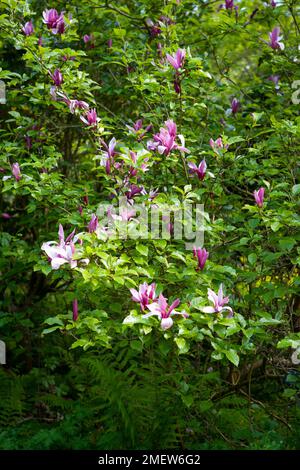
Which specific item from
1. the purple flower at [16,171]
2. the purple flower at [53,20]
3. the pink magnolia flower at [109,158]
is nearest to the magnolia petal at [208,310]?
the pink magnolia flower at [109,158]

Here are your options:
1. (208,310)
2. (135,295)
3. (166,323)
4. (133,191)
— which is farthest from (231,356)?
(133,191)

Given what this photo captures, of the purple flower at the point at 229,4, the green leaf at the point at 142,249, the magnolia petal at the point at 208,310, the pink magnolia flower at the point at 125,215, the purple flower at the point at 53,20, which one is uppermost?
the purple flower at the point at 229,4

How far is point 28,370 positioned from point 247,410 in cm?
190

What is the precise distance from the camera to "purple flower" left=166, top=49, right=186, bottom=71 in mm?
3137

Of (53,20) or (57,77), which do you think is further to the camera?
(53,20)

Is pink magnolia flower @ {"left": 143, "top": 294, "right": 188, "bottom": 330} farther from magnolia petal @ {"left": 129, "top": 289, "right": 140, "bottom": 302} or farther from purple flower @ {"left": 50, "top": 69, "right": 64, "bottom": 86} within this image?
purple flower @ {"left": 50, "top": 69, "right": 64, "bottom": 86}

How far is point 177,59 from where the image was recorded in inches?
125

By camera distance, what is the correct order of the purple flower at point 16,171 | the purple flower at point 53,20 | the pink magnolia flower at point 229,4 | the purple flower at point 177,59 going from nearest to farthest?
1. the purple flower at point 177,59
2. the purple flower at point 16,171
3. the purple flower at point 53,20
4. the pink magnolia flower at point 229,4

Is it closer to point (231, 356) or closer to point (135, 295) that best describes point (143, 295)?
point (135, 295)

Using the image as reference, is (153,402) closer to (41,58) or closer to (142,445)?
(142,445)

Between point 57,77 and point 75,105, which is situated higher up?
point 57,77

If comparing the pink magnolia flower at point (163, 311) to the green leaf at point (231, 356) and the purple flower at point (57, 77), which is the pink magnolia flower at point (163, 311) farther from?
the purple flower at point (57, 77)

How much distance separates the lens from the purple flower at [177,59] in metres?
3.14

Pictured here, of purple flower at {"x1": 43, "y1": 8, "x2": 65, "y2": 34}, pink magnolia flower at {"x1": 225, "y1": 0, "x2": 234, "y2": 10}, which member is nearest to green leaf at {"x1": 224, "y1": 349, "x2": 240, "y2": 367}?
purple flower at {"x1": 43, "y1": 8, "x2": 65, "y2": 34}
